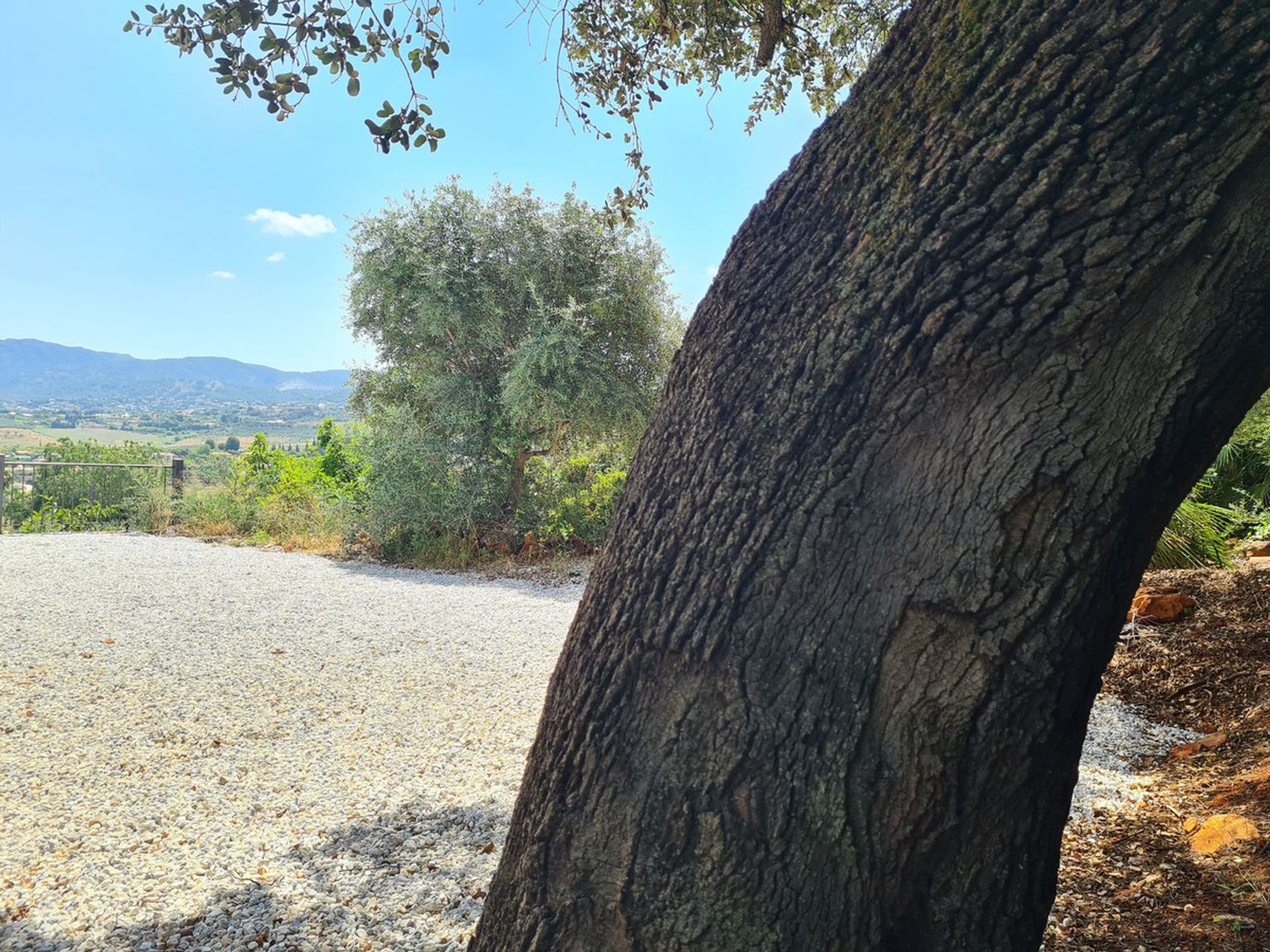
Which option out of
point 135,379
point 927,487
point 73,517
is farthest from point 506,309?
point 135,379

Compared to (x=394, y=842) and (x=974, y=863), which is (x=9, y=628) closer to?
(x=394, y=842)

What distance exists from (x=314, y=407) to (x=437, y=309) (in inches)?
1174

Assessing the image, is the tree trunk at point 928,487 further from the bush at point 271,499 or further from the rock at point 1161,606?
the bush at point 271,499

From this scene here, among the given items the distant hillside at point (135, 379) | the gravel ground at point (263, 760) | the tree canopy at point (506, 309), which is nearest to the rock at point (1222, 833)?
the gravel ground at point (263, 760)

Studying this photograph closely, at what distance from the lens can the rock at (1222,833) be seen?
8.27 ft

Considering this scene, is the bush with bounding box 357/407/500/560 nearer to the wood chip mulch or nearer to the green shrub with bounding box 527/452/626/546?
the green shrub with bounding box 527/452/626/546

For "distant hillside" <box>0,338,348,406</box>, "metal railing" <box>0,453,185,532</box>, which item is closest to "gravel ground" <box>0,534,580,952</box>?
"metal railing" <box>0,453,185,532</box>

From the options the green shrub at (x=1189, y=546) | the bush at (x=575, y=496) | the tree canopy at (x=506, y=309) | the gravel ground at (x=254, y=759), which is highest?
the tree canopy at (x=506, y=309)

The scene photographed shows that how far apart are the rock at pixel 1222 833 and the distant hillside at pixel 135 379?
58.8 meters

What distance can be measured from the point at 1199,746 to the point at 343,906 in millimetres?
3755

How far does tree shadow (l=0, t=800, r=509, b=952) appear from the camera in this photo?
2238 mm

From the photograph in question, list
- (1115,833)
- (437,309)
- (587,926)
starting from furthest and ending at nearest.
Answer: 1. (437,309)
2. (1115,833)
3. (587,926)

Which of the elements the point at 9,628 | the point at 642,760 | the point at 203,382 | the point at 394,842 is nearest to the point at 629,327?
the point at 9,628

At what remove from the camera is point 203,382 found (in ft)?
255
